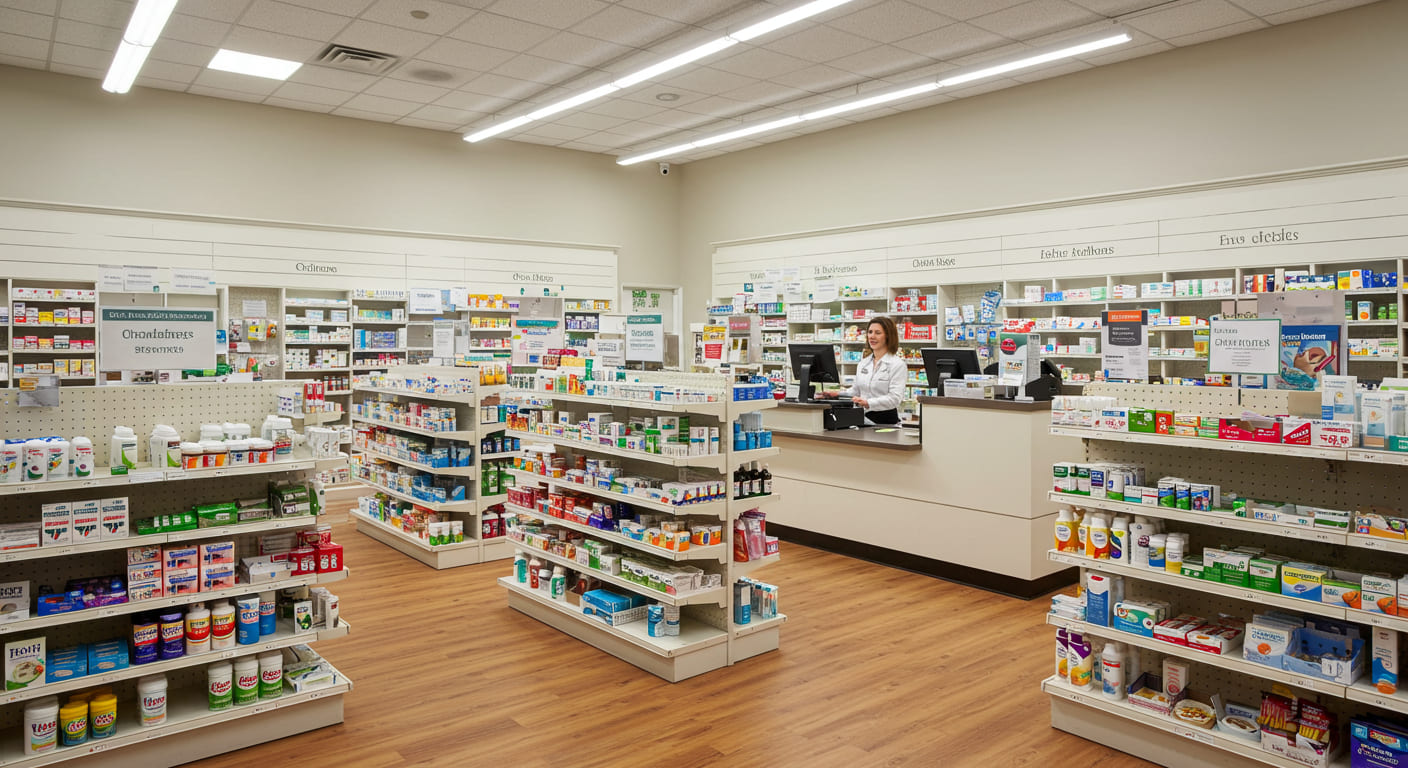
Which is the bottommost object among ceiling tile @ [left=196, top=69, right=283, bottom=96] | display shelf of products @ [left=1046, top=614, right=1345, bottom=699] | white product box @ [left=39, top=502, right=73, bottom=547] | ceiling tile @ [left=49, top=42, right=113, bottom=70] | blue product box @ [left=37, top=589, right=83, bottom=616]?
display shelf of products @ [left=1046, top=614, right=1345, bottom=699]

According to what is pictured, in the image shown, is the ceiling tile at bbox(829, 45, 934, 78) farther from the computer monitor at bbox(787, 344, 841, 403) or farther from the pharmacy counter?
the pharmacy counter

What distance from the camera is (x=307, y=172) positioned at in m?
9.98

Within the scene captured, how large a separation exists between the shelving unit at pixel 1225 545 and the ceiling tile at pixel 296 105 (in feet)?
29.7

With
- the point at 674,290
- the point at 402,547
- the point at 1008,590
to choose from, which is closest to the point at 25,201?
the point at 402,547

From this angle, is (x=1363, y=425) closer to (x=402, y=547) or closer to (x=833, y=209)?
(x=402, y=547)

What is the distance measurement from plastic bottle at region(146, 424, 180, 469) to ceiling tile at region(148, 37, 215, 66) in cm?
559

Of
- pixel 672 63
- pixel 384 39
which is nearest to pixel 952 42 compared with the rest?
pixel 672 63

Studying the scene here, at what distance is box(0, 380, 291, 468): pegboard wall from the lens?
11.7ft

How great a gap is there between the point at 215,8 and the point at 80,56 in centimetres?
231

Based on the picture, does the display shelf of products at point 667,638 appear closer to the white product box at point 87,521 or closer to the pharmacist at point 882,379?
the white product box at point 87,521

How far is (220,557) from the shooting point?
364 cm

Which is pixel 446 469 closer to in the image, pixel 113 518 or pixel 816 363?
pixel 113 518

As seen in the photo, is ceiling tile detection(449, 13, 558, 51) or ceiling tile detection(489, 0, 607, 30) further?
ceiling tile detection(449, 13, 558, 51)

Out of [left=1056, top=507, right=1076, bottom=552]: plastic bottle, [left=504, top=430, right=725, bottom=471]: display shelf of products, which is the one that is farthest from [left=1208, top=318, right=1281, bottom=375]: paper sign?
[left=504, top=430, right=725, bottom=471]: display shelf of products
